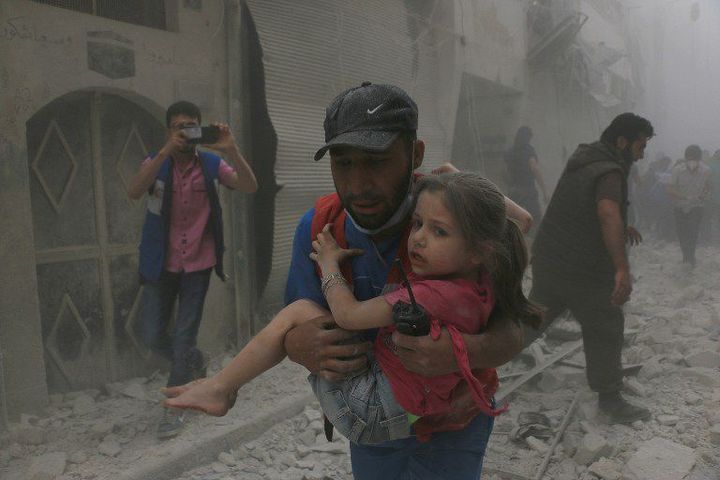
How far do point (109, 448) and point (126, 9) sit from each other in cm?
309

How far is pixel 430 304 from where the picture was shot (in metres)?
1.36

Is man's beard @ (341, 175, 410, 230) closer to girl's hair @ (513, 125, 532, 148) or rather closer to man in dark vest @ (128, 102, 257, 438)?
man in dark vest @ (128, 102, 257, 438)

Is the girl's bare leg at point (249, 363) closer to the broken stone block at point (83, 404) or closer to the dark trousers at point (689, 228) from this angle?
the broken stone block at point (83, 404)

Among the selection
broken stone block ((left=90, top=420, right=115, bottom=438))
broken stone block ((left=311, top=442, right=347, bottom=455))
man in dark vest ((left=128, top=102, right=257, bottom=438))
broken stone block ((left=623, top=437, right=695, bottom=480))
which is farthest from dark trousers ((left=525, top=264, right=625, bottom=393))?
broken stone block ((left=90, top=420, right=115, bottom=438))

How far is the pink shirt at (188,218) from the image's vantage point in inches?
141

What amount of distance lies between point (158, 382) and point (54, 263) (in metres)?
1.22

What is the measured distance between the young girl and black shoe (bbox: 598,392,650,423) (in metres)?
2.69

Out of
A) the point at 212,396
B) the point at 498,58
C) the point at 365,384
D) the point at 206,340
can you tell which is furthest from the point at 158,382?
the point at 498,58

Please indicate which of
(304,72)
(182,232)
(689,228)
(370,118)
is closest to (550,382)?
(182,232)

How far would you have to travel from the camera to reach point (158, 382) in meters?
4.41

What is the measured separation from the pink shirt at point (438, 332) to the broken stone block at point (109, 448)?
259 centimetres

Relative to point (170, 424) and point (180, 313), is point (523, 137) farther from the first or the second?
point (170, 424)

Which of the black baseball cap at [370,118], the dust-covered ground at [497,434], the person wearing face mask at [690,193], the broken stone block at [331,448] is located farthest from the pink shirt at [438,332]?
the person wearing face mask at [690,193]

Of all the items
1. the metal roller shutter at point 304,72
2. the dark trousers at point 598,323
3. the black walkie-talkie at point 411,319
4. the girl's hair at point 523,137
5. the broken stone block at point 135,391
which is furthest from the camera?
the girl's hair at point 523,137
